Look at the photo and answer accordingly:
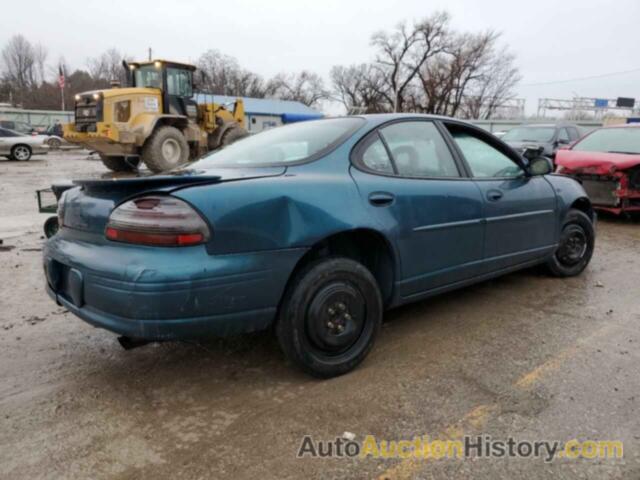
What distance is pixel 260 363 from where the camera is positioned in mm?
2951

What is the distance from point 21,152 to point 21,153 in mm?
42

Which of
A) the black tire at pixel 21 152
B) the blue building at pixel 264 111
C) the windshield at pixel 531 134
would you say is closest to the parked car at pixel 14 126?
the black tire at pixel 21 152

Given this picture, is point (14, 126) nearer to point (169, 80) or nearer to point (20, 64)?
point (169, 80)

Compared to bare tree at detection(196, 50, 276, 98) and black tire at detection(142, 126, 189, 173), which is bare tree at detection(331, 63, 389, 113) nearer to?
bare tree at detection(196, 50, 276, 98)

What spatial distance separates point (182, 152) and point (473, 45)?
43.8 meters

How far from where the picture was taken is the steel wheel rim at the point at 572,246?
181 inches

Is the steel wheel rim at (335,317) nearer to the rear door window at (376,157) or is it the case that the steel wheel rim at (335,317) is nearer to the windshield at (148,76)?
the rear door window at (376,157)

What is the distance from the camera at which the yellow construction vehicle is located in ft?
41.4

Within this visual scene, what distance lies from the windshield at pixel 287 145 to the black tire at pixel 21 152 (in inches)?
812

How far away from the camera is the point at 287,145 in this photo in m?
3.20

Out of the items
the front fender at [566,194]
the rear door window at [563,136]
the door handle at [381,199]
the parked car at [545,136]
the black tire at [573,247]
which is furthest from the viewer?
the rear door window at [563,136]

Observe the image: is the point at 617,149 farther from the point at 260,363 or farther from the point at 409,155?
the point at 260,363

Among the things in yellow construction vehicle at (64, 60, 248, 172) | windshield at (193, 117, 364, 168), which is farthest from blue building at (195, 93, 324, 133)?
windshield at (193, 117, 364, 168)

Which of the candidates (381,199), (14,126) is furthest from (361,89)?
(381,199)
